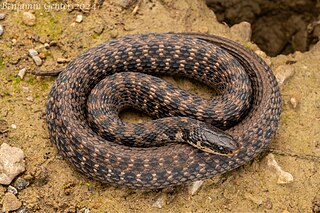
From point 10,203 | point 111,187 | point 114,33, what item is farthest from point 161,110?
point 10,203

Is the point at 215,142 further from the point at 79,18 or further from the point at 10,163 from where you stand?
the point at 79,18

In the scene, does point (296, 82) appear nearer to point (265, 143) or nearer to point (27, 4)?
point (265, 143)

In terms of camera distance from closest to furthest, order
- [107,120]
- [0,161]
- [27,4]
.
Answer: [0,161] < [107,120] < [27,4]

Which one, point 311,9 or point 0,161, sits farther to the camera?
point 311,9

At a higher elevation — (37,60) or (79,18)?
(79,18)

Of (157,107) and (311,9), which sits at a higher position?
(311,9)

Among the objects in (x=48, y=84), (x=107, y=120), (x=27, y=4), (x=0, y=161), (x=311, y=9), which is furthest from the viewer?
(x=311, y=9)

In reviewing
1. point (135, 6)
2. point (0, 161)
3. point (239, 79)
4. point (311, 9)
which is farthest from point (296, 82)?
point (0, 161)
